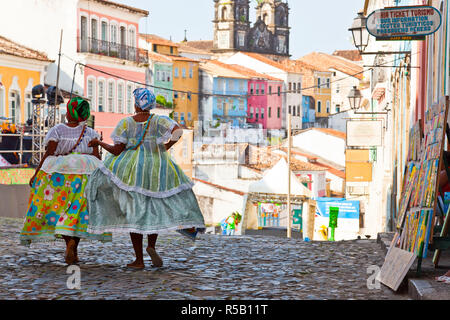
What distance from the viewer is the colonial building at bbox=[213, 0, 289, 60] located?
547 feet

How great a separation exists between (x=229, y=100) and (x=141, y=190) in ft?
300

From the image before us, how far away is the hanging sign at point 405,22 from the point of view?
10930mm

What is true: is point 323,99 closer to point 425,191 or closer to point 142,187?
point 142,187

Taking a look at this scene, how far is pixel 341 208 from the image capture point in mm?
38656

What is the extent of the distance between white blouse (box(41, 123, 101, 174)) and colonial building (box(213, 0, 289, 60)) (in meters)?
154

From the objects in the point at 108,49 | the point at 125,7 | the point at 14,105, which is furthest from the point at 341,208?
the point at 125,7

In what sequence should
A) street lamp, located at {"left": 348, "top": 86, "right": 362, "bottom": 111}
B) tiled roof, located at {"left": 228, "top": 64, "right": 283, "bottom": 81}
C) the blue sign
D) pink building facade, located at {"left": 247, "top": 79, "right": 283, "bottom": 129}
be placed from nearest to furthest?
street lamp, located at {"left": 348, "top": 86, "right": 362, "bottom": 111} → the blue sign → tiled roof, located at {"left": 228, "top": 64, "right": 283, "bottom": 81} → pink building facade, located at {"left": 247, "top": 79, "right": 283, "bottom": 129}

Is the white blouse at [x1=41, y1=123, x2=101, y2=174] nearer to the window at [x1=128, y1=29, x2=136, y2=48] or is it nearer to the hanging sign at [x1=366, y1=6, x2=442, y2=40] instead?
the hanging sign at [x1=366, y1=6, x2=442, y2=40]

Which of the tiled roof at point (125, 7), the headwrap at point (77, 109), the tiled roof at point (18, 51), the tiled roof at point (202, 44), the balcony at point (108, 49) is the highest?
the tiled roof at point (202, 44)

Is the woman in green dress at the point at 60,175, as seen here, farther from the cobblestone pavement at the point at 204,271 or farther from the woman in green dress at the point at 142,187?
the woman in green dress at the point at 142,187

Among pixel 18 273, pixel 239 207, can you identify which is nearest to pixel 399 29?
pixel 18 273

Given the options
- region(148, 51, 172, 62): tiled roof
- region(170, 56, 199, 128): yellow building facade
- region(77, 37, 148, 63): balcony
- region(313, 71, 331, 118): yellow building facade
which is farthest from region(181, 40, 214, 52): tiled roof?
region(77, 37, 148, 63): balcony

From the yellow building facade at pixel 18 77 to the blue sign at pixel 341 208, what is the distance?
13.0 metres

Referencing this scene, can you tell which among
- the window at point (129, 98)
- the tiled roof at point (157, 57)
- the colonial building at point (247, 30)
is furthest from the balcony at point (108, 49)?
the colonial building at point (247, 30)
